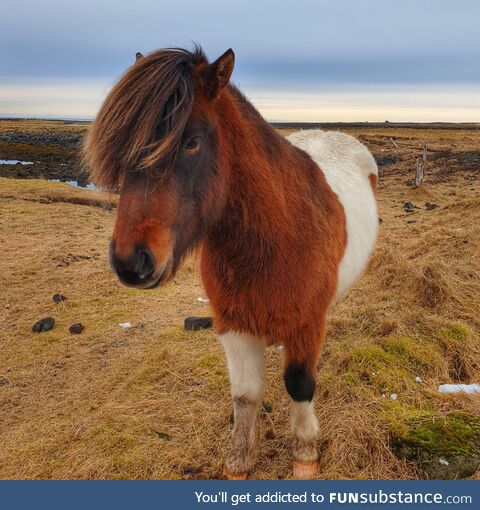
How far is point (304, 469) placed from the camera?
10.0 feet

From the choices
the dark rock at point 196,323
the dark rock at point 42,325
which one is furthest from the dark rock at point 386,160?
the dark rock at point 42,325

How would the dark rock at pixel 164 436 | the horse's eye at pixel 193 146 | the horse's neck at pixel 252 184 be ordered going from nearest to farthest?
the horse's eye at pixel 193 146
the horse's neck at pixel 252 184
the dark rock at pixel 164 436

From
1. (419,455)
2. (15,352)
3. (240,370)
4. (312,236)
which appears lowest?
(15,352)

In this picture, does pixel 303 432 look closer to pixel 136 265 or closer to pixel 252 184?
pixel 252 184

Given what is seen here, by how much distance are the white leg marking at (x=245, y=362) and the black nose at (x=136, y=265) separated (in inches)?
48.2

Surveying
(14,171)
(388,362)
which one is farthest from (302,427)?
(14,171)

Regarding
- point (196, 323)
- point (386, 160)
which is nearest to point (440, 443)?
point (196, 323)

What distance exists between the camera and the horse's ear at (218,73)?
2.00 meters

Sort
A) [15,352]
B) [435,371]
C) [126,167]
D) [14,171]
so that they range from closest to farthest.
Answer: [126,167]
[435,371]
[15,352]
[14,171]

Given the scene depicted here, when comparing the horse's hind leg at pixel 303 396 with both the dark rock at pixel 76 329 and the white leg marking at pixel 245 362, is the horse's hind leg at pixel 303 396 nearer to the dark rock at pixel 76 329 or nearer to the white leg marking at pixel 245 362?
the white leg marking at pixel 245 362

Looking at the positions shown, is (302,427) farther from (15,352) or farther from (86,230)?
(86,230)

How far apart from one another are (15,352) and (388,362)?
432 cm

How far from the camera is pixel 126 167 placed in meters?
1.91

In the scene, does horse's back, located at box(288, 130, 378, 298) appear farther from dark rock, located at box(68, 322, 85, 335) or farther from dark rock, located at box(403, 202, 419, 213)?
dark rock, located at box(403, 202, 419, 213)
